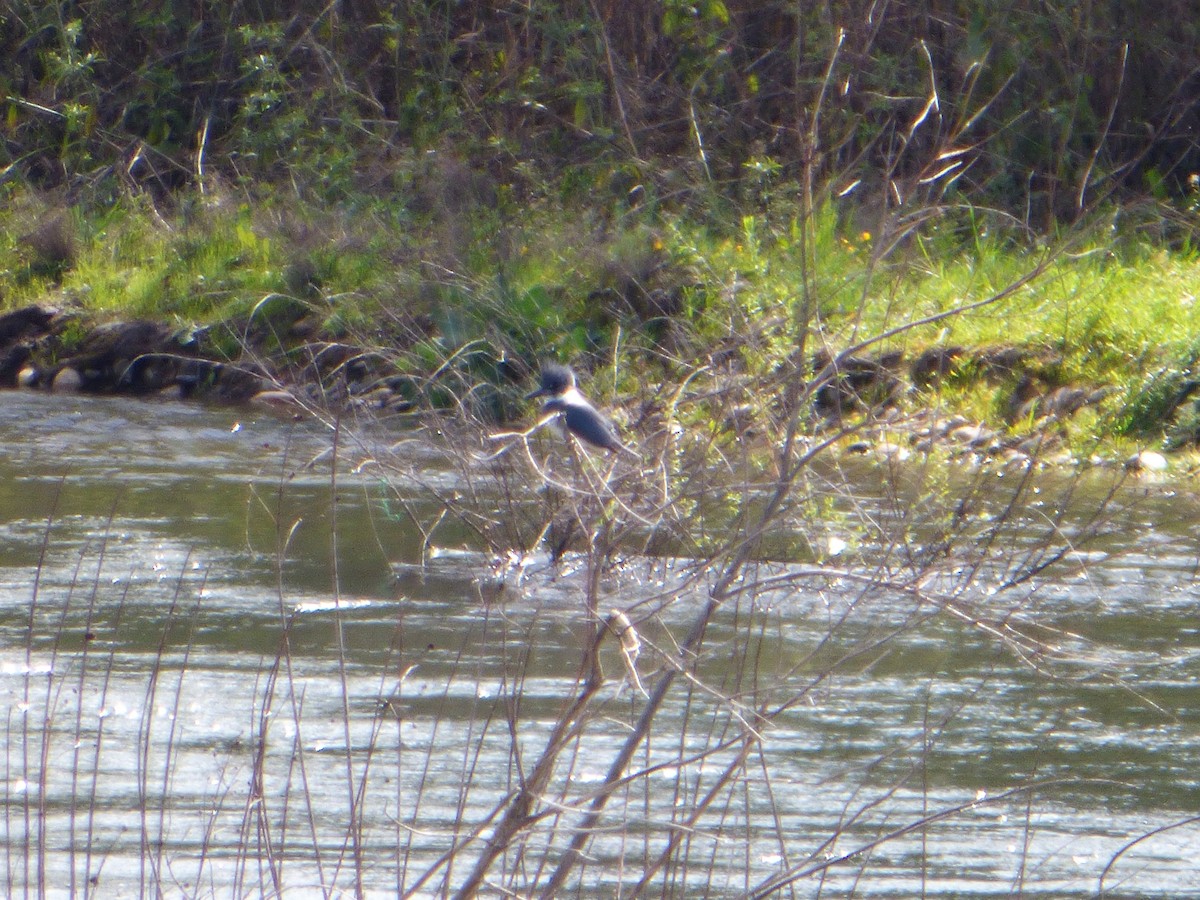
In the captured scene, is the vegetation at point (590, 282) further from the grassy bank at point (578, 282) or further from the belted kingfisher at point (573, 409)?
the belted kingfisher at point (573, 409)

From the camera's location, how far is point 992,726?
6008 mm

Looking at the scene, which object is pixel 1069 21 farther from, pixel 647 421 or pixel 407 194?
pixel 647 421

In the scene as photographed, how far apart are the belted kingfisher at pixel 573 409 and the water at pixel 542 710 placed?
451mm

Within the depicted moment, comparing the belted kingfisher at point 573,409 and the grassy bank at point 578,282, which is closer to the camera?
the belted kingfisher at point 573,409

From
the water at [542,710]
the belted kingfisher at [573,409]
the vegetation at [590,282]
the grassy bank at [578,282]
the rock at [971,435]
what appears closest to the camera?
the water at [542,710]

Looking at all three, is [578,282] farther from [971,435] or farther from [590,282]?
[971,435]

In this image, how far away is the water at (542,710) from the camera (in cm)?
362

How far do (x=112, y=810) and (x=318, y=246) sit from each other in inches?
372

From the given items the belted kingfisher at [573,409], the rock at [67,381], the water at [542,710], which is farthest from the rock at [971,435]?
the rock at [67,381]

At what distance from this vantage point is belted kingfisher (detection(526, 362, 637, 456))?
5.33m

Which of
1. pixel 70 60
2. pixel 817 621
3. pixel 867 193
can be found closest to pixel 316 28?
pixel 70 60

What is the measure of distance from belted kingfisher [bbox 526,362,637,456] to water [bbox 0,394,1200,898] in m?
0.45

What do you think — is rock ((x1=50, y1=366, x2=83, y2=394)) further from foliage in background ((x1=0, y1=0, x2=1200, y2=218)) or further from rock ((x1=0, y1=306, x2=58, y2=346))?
foliage in background ((x1=0, y1=0, x2=1200, y2=218))

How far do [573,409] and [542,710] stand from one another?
97 centimetres
